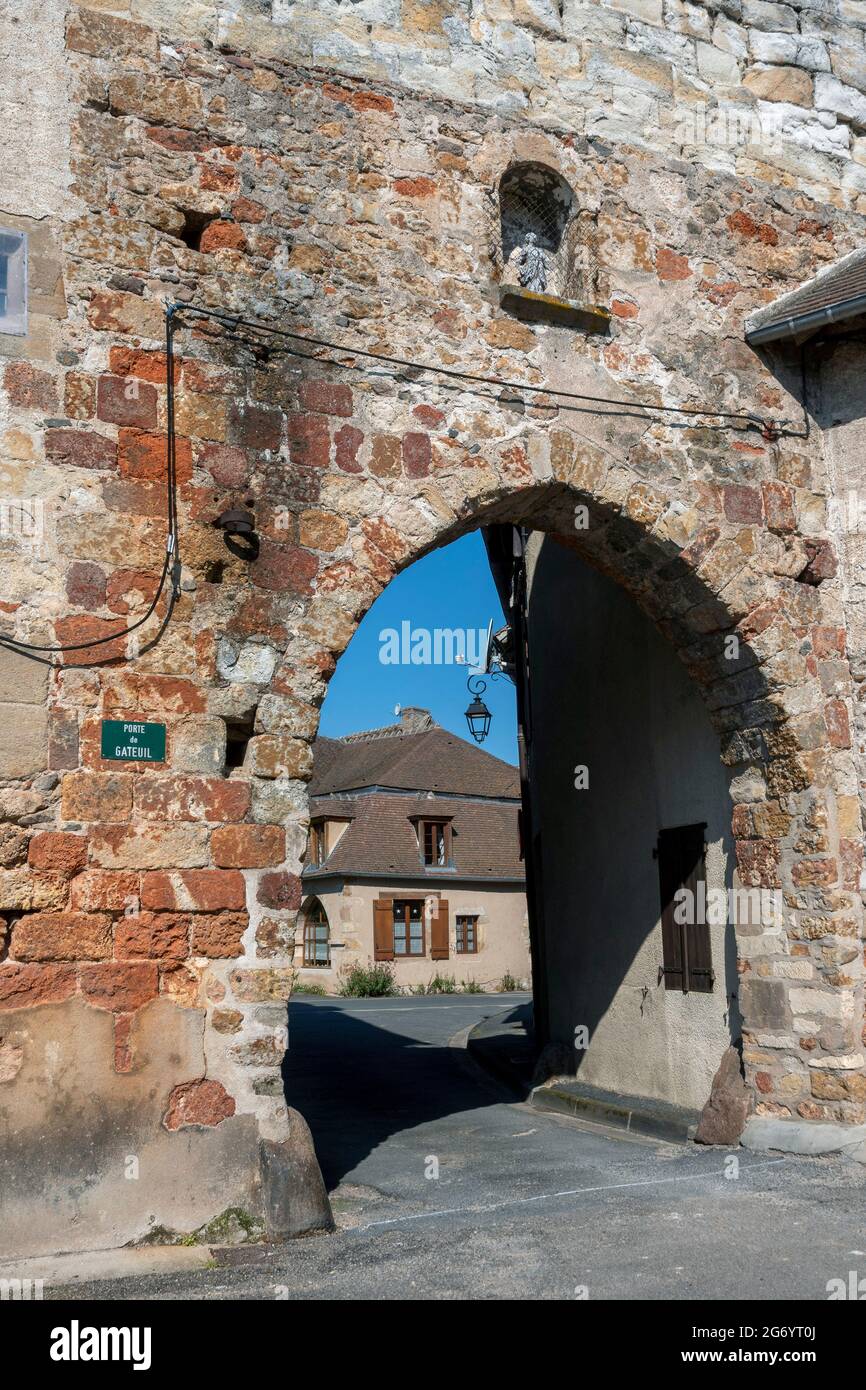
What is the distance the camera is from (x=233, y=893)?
4.95 metres

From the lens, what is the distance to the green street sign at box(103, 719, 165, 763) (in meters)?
4.86

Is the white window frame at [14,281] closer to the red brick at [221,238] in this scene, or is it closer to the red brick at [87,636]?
the red brick at [221,238]

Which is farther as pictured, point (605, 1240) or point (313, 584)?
point (313, 584)

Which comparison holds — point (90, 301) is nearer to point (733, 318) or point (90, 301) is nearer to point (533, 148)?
point (533, 148)

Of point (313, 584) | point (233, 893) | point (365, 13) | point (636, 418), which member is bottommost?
point (233, 893)

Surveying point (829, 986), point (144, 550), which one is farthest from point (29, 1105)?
point (829, 986)

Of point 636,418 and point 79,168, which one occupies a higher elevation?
point 79,168

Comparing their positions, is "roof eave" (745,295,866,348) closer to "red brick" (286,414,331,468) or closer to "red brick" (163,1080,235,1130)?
"red brick" (286,414,331,468)

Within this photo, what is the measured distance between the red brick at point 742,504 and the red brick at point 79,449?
3.13 meters

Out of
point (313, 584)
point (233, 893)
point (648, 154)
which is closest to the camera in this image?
point (233, 893)

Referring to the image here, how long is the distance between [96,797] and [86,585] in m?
0.87

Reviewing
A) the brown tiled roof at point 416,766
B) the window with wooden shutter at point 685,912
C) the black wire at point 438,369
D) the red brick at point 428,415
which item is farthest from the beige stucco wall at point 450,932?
the red brick at point 428,415

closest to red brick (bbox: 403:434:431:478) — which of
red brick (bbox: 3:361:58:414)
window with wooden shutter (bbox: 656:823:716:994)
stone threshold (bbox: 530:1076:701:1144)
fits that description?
red brick (bbox: 3:361:58:414)

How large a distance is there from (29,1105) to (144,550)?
2.22 m
